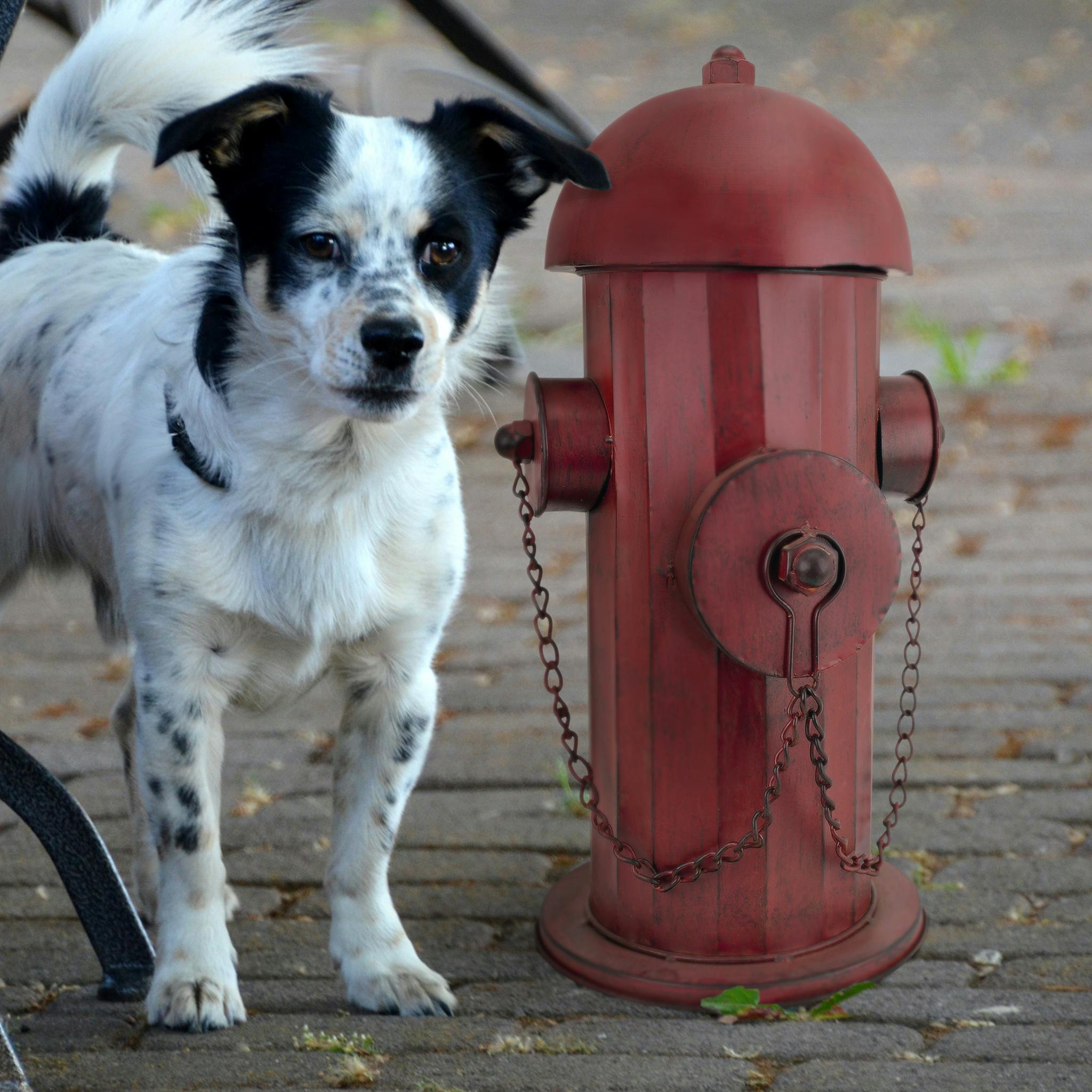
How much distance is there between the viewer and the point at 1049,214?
29.5 feet

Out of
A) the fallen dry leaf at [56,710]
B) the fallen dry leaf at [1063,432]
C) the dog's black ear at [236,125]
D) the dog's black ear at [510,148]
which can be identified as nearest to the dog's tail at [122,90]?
the dog's black ear at [236,125]

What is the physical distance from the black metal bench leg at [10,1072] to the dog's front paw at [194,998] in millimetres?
365

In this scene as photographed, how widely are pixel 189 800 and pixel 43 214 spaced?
1558 millimetres

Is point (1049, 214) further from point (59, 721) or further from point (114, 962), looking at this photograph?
point (114, 962)

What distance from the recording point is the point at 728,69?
231 centimetres

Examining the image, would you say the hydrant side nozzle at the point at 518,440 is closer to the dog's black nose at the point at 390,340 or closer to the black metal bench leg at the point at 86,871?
the dog's black nose at the point at 390,340

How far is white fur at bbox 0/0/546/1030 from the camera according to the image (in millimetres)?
2234

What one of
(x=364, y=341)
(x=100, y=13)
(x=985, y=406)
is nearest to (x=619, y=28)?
(x=985, y=406)

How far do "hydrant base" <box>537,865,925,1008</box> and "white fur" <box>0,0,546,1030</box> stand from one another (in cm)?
24

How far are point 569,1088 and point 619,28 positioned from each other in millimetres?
12767

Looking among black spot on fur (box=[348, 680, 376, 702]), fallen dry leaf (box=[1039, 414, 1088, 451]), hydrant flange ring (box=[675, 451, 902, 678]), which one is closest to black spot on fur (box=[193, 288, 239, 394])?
black spot on fur (box=[348, 680, 376, 702])

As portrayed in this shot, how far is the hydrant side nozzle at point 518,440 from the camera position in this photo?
230cm

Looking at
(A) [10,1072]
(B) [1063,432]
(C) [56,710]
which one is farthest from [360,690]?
(B) [1063,432]

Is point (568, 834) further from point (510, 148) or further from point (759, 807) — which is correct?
point (510, 148)
